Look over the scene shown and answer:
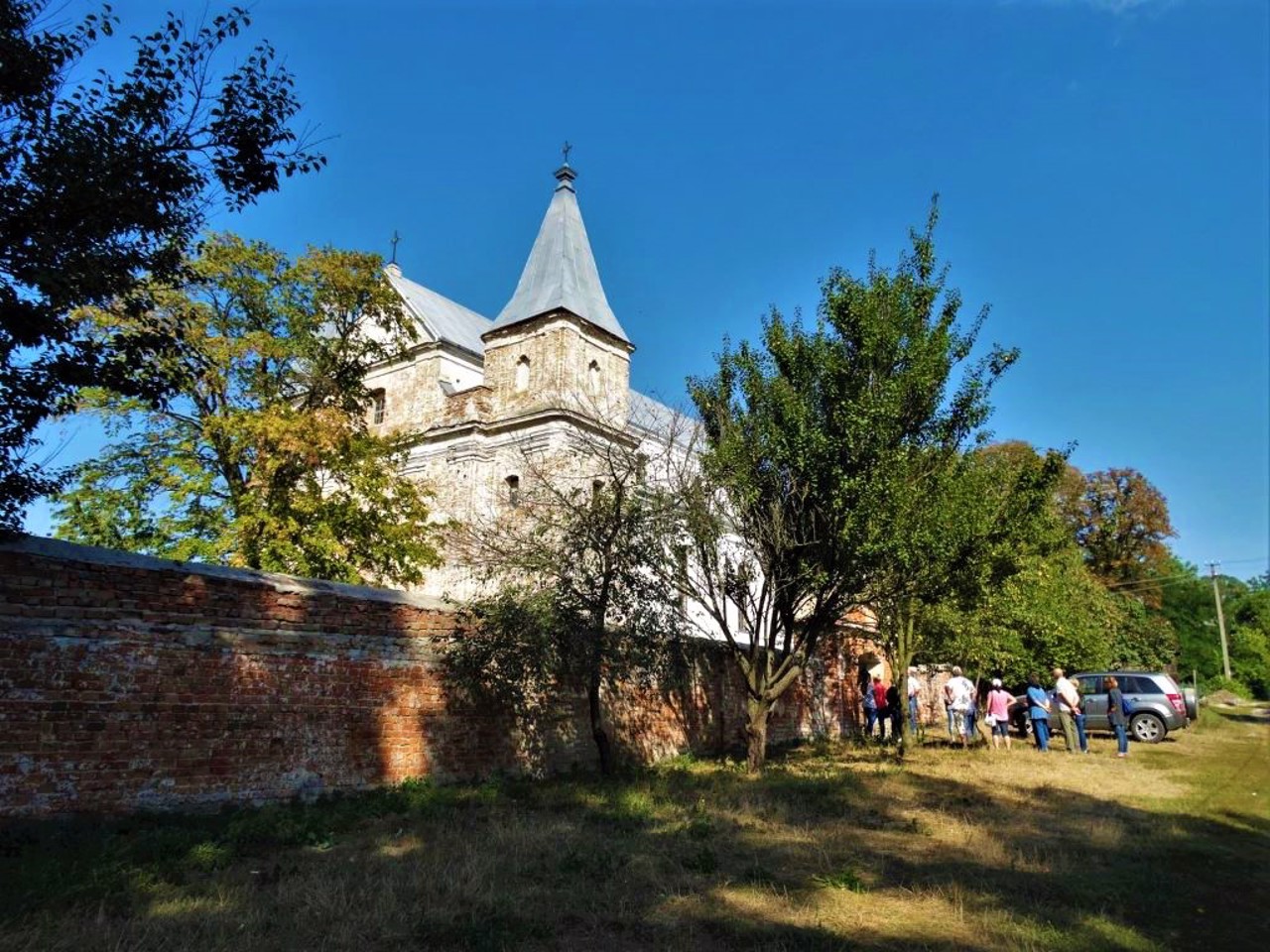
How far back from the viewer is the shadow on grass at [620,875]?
5.52 metres

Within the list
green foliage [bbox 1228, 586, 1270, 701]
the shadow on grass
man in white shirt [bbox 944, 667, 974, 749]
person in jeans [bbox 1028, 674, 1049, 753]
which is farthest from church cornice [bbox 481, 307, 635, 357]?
green foliage [bbox 1228, 586, 1270, 701]

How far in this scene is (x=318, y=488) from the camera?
17.2m

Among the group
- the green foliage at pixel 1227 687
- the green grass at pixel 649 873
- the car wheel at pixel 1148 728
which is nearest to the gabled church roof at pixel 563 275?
the green grass at pixel 649 873

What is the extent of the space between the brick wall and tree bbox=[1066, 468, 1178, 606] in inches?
1549

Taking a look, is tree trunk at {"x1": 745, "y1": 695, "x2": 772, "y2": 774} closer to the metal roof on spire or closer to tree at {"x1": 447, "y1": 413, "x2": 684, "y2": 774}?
tree at {"x1": 447, "y1": 413, "x2": 684, "y2": 774}

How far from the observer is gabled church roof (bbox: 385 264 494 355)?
27.3m

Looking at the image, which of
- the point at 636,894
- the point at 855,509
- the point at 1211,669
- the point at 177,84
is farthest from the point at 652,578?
the point at 1211,669

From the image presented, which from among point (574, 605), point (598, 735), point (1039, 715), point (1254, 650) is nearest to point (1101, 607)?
point (1039, 715)

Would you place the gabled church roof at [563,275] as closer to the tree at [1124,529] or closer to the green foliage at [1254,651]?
Result: the tree at [1124,529]

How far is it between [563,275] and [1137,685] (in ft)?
61.7

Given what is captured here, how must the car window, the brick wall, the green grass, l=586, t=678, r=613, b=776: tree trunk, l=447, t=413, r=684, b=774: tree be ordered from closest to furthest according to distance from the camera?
the green grass < the brick wall < l=447, t=413, r=684, b=774: tree < l=586, t=678, r=613, b=776: tree trunk < the car window

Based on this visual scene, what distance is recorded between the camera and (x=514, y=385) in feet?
79.6

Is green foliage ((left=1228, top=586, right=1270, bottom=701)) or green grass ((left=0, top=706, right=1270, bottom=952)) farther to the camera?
green foliage ((left=1228, top=586, right=1270, bottom=701))

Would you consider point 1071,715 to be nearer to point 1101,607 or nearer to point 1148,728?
point 1148,728
